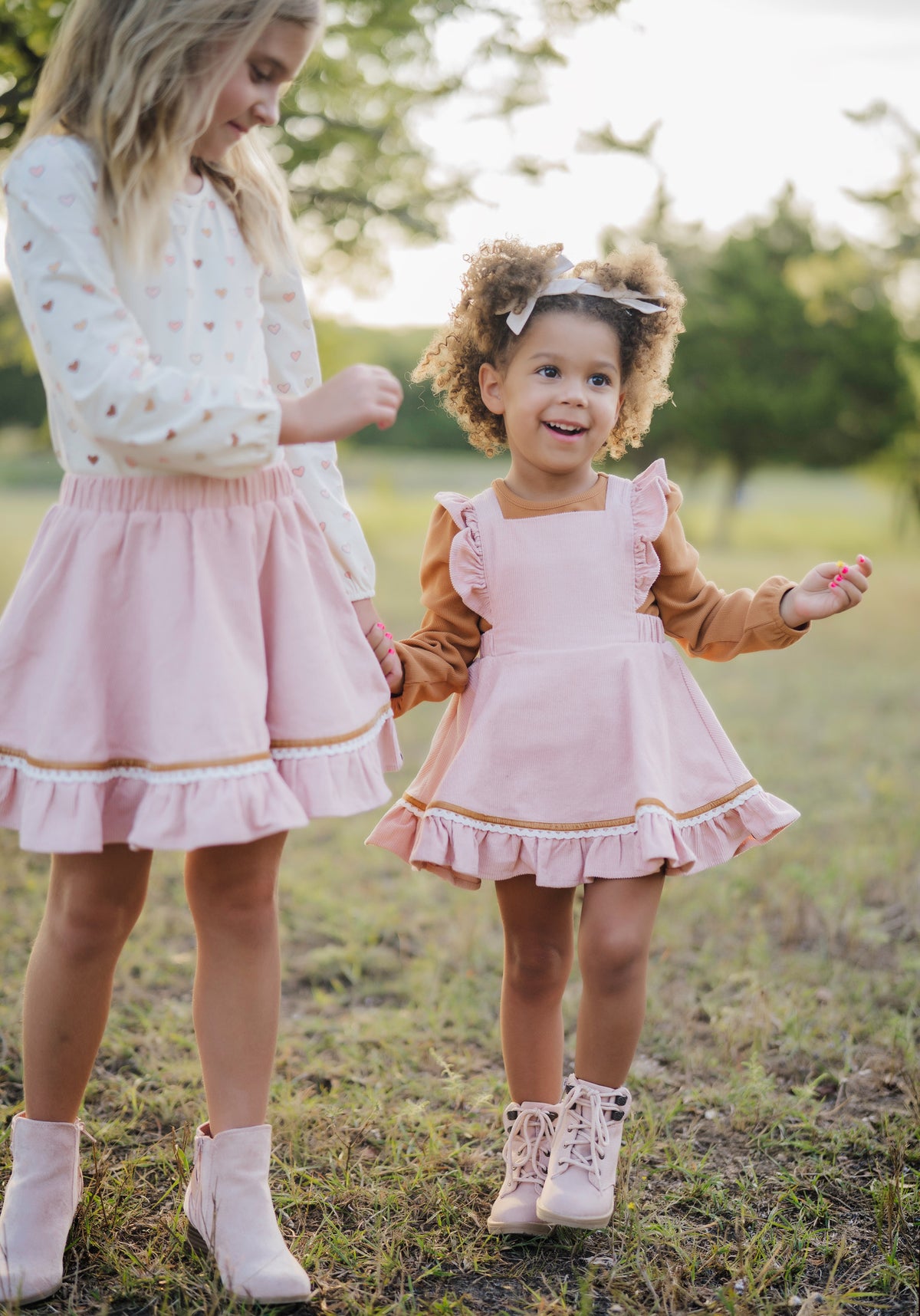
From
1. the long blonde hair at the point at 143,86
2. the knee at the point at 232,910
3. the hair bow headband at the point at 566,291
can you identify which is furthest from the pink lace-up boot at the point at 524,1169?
the long blonde hair at the point at 143,86

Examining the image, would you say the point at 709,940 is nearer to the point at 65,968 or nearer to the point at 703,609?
the point at 703,609

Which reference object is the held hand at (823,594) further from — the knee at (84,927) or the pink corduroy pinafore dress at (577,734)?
the knee at (84,927)

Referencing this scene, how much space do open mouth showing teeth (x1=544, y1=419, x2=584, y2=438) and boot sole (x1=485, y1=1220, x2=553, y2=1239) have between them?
4.16 ft

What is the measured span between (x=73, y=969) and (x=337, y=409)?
871 millimetres

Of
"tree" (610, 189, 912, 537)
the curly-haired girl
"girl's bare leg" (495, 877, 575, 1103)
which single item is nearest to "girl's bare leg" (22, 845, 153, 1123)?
the curly-haired girl

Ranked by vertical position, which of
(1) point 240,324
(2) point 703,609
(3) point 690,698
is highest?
(1) point 240,324

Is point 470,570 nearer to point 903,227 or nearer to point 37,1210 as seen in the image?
point 37,1210

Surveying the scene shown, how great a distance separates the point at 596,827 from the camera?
Answer: 188 cm

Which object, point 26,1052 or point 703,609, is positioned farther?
point 703,609

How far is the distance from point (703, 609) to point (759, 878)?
1.82 m

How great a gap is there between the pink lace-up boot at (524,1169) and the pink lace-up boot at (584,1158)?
5 cm

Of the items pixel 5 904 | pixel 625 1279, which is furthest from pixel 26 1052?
pixel 5 904

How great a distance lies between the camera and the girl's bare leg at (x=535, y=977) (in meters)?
1.99

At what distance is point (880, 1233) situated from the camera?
1.92 metres
